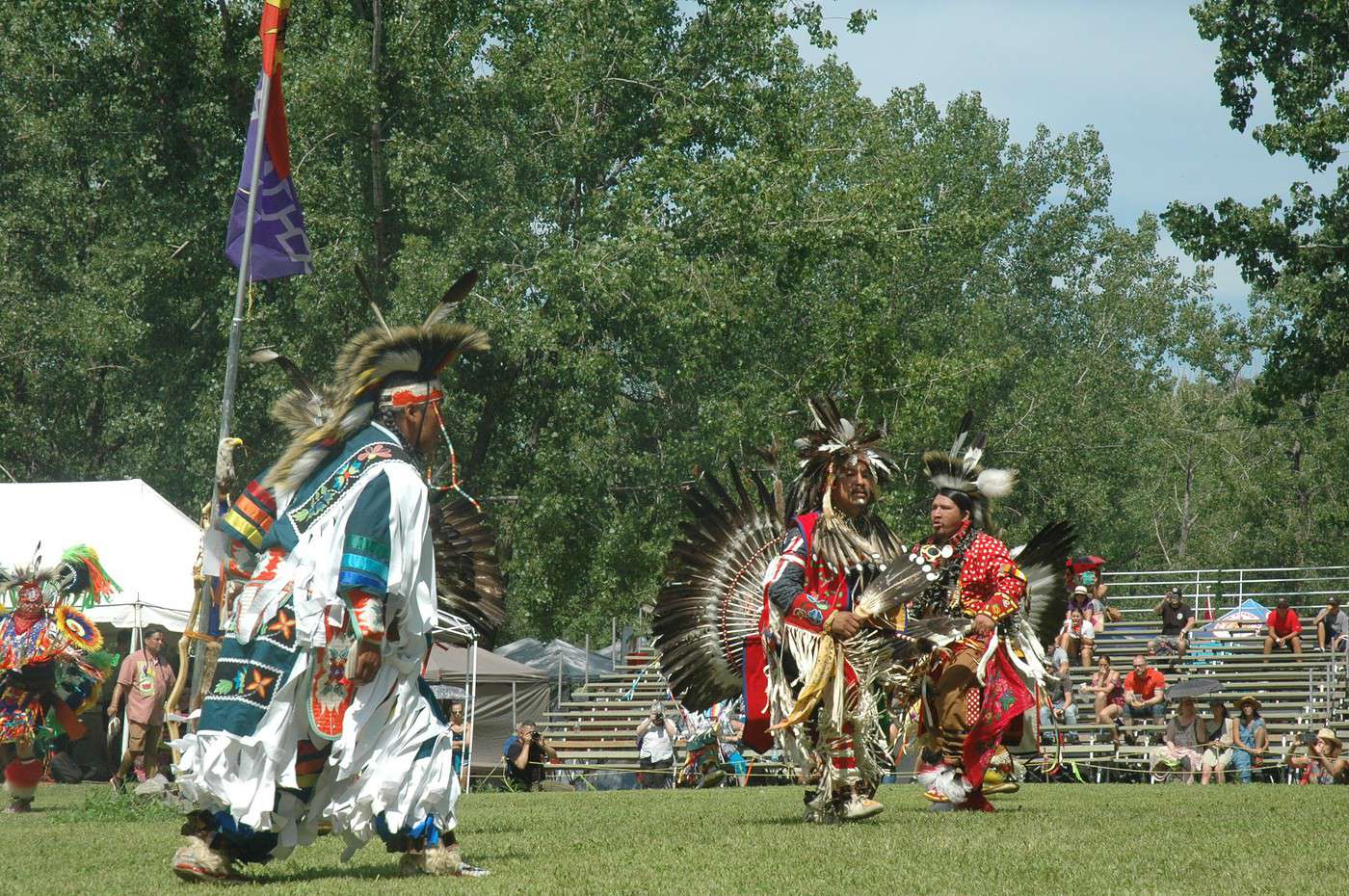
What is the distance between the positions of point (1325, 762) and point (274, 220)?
35.2 feet

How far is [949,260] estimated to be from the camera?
34.1m

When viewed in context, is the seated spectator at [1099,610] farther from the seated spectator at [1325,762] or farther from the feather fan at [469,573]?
the feather fan at [469,573]

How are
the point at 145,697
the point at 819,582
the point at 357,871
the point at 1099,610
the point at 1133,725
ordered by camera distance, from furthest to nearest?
the point at 1099,610 < the point at 1133,725 < the point at 145,697 < the point at 819,582 < the point at 357,871

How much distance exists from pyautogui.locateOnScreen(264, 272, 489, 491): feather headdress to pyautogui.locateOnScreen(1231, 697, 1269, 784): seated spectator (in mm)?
11729

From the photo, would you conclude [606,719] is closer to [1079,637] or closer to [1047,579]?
[1079,637]

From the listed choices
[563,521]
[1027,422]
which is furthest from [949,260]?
[563,521]

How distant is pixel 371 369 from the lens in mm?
5469

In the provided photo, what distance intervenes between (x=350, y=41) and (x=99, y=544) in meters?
7.50

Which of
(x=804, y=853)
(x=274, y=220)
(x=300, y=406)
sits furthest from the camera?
(x=274, y=220)

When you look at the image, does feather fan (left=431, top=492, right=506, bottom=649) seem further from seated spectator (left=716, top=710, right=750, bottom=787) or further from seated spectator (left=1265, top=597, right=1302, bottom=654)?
seated spectator (left=1265, top=597, right=1302, bottom=654)

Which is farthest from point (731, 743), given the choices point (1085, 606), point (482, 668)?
point (1085, 606)

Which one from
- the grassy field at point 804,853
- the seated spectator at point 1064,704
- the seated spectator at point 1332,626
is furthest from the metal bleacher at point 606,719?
the grassy field at point 804,853

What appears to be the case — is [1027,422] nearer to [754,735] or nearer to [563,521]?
[563,521]

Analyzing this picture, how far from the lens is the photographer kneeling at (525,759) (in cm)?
1627
